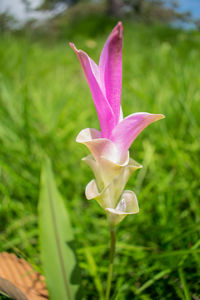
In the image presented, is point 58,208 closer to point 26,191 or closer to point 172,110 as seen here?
point 26,191

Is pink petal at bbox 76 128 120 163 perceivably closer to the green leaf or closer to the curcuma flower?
the curcuma flower

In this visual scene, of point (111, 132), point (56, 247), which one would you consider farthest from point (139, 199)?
point (111, 132)

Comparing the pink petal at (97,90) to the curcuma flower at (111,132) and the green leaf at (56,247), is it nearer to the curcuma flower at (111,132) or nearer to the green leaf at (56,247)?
the curcuma flower at (111,132)

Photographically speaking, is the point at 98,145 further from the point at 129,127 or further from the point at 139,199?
the point at 139,199

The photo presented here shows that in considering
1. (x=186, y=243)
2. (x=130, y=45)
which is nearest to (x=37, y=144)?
(x=186, y=243)

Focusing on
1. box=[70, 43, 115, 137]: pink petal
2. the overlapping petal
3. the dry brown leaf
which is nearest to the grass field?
the dry brown leaf

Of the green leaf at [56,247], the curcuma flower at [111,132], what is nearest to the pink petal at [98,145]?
the curcuma flower at [111,132]
